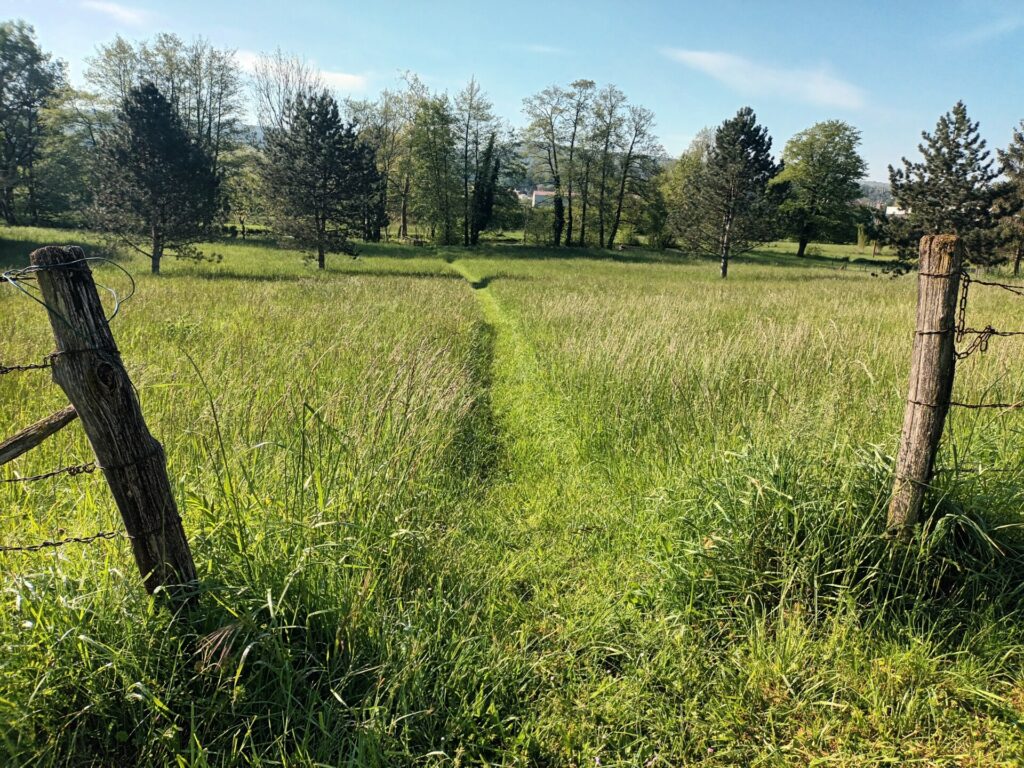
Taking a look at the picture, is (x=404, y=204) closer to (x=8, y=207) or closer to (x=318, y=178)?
(x=318, y=178)

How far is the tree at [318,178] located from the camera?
2630cm

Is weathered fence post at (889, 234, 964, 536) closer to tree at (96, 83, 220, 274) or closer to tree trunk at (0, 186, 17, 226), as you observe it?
tree at (96, 83, 220, 274)

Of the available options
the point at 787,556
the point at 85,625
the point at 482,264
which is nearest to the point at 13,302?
the point at 85,625

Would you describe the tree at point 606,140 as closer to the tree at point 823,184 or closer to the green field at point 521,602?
the tree at point 823,184

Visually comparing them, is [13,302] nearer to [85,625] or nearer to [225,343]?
[225,343]

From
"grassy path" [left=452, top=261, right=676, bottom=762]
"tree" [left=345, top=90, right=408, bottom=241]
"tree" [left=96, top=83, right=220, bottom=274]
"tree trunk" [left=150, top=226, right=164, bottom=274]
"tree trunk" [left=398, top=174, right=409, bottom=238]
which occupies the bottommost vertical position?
"grassy path" [left=452, top=261, right=676, bottom=762]

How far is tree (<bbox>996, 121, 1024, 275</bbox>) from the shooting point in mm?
26953

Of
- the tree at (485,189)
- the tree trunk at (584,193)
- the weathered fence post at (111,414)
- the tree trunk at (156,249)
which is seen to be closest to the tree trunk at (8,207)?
the tree trunk at (156,249)

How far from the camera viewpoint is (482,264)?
3306cm

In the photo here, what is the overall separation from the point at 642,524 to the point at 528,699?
160cm

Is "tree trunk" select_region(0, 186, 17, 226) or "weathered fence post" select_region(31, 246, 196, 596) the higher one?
"tree trunk" select_region(0, 186, 17, 226)

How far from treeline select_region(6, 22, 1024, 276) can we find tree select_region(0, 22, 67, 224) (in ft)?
0.42

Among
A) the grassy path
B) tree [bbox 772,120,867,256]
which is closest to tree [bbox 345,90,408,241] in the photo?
tree [bbox 772,120,867,256]

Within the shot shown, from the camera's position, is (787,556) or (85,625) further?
(787,556)
